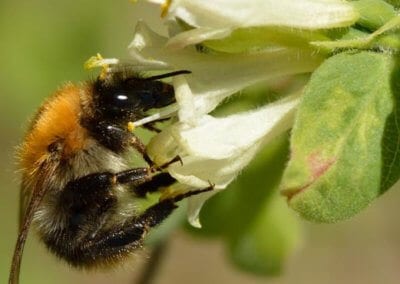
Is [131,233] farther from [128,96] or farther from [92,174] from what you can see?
[128,96]

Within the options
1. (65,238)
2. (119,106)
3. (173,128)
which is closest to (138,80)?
(119,106)

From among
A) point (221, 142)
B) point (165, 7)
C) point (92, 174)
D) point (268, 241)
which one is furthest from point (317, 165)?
point (268, 241)

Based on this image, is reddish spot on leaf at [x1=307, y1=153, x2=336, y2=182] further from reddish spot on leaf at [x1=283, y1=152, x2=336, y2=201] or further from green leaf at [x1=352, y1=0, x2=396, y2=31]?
green leaf at [x1=352, y1=0, x2=396, y2=31]

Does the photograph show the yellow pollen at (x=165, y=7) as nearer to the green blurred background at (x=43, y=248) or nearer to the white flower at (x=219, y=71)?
the white flower at (x=219, y=71)

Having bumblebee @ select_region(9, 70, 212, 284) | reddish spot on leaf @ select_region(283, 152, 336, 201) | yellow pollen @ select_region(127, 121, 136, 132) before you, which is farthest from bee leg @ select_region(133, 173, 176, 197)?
reddish spot on leaf @ select_region(283, 152, 336, 201)

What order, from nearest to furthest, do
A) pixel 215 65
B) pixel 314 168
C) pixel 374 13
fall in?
pixel 314 168 → pixel 374 13 → pixel 215 65

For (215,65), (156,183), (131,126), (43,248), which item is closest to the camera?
(215,65)

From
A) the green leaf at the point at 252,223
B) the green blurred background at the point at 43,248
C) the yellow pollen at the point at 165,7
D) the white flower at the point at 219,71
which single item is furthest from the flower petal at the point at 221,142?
the green leaf at the point at 252,223
